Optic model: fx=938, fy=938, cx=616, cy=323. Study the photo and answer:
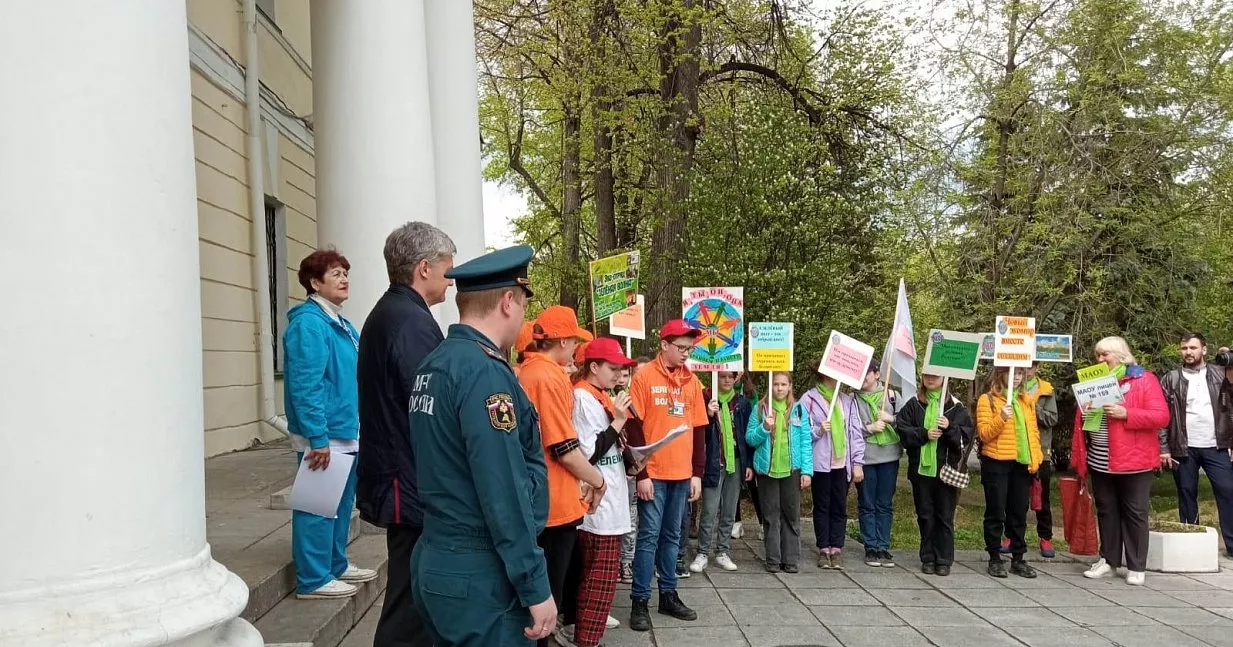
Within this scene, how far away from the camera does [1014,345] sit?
874 centimetres

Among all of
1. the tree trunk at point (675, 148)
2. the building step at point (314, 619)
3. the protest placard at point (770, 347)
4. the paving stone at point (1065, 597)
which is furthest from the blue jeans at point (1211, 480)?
the building step at point (314, 619)

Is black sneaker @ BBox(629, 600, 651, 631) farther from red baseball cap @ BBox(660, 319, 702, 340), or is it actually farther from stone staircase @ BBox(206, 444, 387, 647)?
red baseball cap @ BBox(660, 319, 702, 340)

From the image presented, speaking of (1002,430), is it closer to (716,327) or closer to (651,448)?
(716,327)

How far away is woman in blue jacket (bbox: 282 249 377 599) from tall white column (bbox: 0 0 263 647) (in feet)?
6.24

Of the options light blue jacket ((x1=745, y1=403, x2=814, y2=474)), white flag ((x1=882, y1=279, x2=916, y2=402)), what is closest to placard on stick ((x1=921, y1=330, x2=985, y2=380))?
white flag ((x1=882, y1=279, x2=916, y2=402))

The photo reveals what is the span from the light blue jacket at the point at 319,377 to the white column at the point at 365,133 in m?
1.68

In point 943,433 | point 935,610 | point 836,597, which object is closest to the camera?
point 935,610

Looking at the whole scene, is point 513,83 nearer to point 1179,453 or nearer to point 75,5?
point 1179,453

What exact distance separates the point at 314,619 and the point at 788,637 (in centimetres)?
316

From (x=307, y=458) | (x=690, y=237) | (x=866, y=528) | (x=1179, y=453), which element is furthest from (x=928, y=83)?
(x=307, y=458)

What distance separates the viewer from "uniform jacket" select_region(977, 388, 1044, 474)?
335 inches

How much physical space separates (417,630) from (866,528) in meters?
6.36

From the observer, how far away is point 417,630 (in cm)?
358

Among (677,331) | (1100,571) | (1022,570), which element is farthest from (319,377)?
(1100,571)
